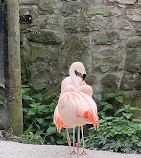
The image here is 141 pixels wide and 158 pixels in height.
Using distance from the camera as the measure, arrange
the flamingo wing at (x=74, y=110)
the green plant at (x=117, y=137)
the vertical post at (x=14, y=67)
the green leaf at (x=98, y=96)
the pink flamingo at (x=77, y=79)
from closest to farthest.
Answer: the flamingo wing at (x=74, y=110) → the pink flamingo at (x=77, y=79) → the green plant at (x=117, y=137) → the vertical post at (x=14, y=67) → the green leaf at (x=98, y=96)

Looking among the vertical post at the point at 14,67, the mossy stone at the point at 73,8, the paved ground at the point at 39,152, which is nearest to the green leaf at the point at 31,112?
the vertical post at the point at 14,67

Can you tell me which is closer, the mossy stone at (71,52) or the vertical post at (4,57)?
the vertical post at (4,57)

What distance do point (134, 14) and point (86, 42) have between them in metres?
0.71

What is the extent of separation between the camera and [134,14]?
4.70 m

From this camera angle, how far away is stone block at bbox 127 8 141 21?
4695 mm

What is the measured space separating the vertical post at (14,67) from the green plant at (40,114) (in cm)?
19

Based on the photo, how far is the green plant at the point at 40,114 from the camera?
13.9 feet

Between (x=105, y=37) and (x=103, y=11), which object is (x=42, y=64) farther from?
(x=103, y=11)

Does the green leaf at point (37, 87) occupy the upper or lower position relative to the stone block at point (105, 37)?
lower

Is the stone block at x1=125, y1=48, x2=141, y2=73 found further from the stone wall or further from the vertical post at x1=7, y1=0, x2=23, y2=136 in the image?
the vertical post at x1=7, y1=0, x2=23, y2=136

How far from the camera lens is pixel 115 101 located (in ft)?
15.3

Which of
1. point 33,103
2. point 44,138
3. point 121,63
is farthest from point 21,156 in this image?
point 121,63

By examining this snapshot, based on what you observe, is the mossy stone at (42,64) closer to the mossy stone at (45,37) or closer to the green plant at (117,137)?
the mossy stone at (45,37)

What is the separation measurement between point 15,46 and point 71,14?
991 millimetres
